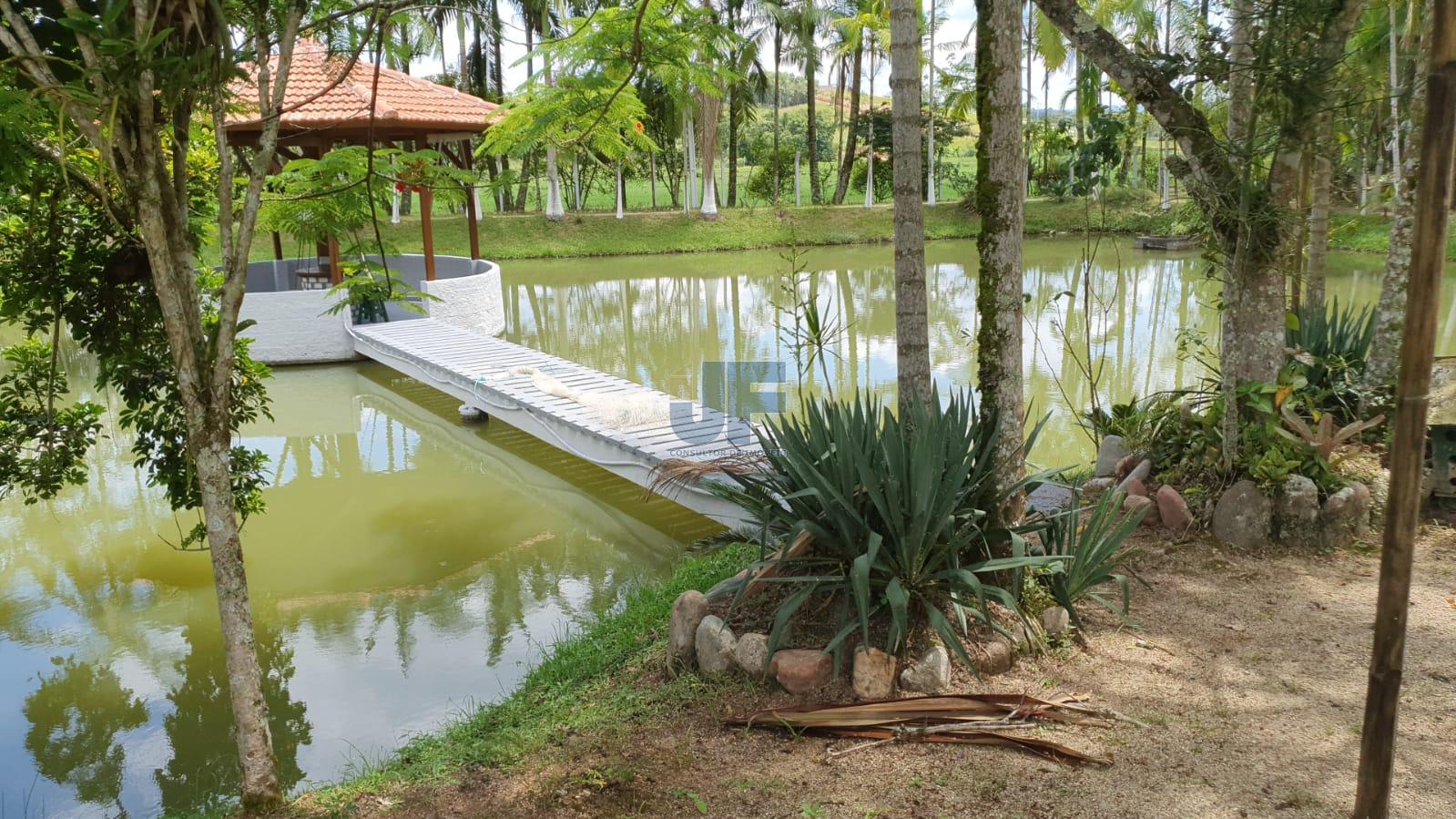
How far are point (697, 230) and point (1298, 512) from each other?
2333cm

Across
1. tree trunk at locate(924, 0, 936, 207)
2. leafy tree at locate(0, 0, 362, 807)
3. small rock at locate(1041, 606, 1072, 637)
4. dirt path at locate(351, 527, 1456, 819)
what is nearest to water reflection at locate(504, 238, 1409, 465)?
dirt path at locate(351, 527, 1456, 819)

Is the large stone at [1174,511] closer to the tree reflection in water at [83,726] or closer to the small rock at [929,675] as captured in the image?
the small rock at [929,675]

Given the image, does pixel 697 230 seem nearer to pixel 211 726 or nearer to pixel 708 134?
pixel 708 134

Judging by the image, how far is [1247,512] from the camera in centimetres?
462

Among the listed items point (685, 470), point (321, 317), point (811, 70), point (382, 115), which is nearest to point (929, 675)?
point (685, 470)

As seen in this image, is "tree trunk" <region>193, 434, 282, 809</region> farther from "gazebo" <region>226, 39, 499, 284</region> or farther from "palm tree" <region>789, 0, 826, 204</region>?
"palm tree" <region>789, 0, 826, 204</region>

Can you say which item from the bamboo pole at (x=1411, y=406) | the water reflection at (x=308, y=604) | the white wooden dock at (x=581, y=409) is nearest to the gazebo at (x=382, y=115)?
the white wooden dock at (x=581, y=409)

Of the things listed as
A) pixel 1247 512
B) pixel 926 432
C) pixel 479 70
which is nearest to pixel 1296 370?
pixel 1247 512

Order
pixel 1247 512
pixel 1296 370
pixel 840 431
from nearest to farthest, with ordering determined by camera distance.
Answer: pixel 840 431 < pixel 1247 512 < pixel 1296 370

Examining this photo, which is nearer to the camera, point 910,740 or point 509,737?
point 910,740

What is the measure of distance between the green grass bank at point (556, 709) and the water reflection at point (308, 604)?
456 millimetres

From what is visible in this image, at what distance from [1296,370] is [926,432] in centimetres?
272

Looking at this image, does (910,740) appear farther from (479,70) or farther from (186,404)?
(479,70)

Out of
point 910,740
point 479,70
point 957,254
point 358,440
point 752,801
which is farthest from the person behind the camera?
point 479,70
